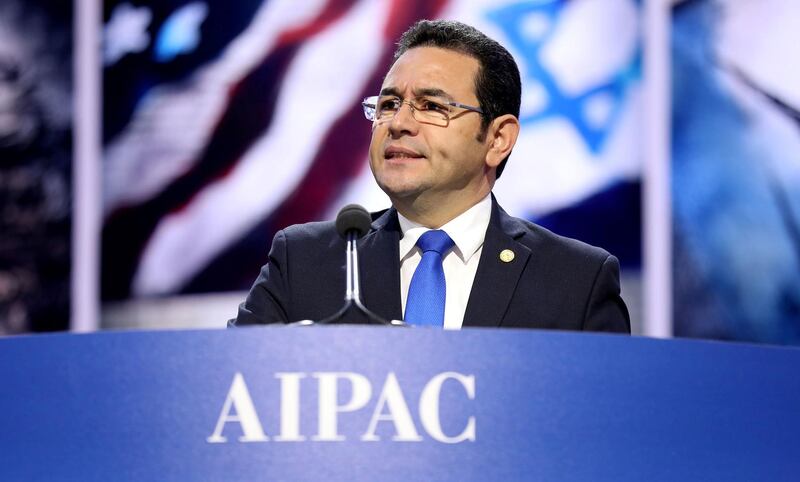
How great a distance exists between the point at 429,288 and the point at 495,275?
0.14 m

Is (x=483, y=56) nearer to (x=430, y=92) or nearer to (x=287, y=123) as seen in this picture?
(x=430, y=92)

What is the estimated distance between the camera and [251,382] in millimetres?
1439

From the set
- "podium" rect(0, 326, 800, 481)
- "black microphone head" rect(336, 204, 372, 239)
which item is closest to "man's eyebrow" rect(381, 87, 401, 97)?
"black microphone head" rect(336, 204, 372, 239)

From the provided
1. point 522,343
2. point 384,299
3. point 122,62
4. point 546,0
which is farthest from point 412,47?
point 122,62

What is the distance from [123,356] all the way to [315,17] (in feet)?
10.0

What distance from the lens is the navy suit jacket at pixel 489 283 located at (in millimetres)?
2342

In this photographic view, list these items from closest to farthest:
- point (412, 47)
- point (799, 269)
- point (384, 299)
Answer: point (384, 299)
point (412, 47)
point (799, 269)

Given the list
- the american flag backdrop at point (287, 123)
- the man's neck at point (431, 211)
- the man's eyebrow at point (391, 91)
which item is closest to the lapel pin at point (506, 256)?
the man's neck at point (431, 211)

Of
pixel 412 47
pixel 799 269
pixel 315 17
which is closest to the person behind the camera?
pixel 412 47

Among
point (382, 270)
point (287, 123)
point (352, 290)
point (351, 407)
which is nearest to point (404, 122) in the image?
point (382, 270)

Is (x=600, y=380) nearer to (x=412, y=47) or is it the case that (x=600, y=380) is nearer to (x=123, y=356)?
(x=123, y=356)

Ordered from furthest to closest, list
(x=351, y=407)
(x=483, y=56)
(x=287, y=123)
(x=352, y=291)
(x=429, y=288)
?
1. (x=287, y=123)
2. (x=483, y=56)
3. (x=429, y=288)
4. (x=352, y=291)
5. (x=351, y=407)

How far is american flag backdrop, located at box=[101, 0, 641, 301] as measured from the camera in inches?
167

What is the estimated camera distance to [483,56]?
256 centimetres
